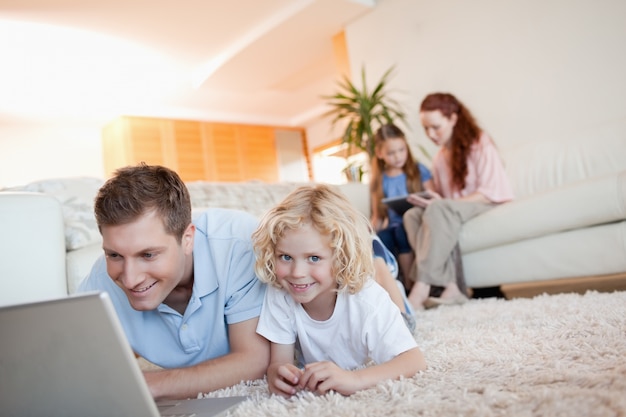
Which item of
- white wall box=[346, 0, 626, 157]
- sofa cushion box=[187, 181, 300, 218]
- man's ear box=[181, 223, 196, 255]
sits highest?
white wall box=[346, 0, 626, 157]

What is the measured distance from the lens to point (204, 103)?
6.87 metres

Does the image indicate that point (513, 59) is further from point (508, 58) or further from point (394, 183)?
point (394, 183)

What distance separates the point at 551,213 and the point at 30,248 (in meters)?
1.89

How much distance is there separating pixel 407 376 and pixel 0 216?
1.09 m

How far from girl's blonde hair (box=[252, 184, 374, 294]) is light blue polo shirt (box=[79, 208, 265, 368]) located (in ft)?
0.24

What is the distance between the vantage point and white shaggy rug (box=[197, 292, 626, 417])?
67cm

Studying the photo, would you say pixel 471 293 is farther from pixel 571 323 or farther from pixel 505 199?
pixel 571 323

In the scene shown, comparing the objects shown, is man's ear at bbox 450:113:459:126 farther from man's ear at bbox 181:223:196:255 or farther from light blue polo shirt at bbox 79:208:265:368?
man's ear at bbox 181:223:196:255

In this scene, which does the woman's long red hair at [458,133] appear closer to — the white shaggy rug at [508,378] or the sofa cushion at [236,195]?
the sofa cushion at [236,195]

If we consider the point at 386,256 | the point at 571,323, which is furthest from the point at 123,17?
the point at 571,323

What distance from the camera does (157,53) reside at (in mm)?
4941

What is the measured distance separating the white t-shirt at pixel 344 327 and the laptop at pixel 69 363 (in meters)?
0.45

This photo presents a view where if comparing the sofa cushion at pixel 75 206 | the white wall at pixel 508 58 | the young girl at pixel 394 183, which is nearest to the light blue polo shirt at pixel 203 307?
the sofa cushion at pixel 75 206

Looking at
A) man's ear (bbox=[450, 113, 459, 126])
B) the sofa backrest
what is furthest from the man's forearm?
man's ear (bbox=[450, 113, 459, 126])
